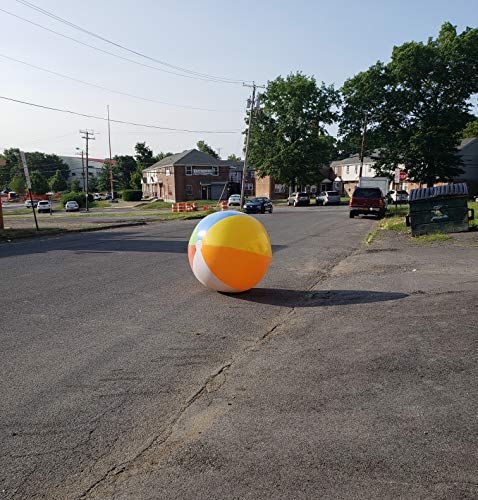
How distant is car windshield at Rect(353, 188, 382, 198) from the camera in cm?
2770

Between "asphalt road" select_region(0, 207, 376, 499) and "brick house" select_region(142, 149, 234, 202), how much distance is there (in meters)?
61.2

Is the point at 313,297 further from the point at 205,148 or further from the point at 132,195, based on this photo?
the point at 205,148

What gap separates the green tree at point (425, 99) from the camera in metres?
41.8

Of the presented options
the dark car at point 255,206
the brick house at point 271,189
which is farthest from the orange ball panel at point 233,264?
the brick house at point 271,189

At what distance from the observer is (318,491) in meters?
2.69

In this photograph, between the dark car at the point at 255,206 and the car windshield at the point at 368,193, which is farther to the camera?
the dark car at the point at 255,206

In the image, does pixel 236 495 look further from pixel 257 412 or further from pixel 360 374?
pixel 360 374

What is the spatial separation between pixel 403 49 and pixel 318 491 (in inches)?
1872

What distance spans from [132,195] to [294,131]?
34818 mm

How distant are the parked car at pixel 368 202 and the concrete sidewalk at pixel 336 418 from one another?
2163 centimetres

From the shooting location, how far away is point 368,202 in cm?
2753

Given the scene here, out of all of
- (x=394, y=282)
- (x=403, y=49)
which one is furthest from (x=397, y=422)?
(x=403, y=49)

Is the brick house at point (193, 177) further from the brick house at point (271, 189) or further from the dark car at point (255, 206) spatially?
the dark car at point (255, 206)

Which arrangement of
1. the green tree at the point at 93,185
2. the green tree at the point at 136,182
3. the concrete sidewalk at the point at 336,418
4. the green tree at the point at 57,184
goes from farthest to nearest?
the green tree at the point at 93,185 < the green tree at the point at 57,184 < the green tree at the point at 136,182 < the concrete sidewalk at the point at 336,418
